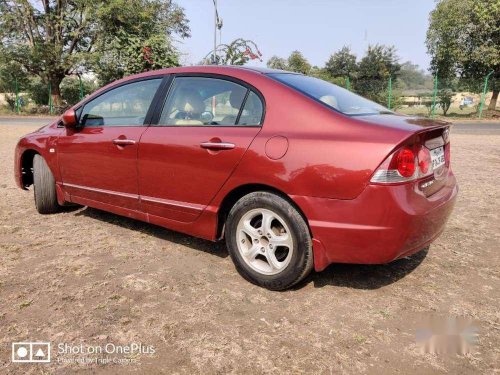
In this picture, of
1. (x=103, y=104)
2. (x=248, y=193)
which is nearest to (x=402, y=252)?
(x=248, y=193)

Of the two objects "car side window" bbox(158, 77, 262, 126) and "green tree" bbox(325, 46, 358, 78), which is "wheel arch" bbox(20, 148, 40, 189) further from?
"green tree" bbox(325, 46, 358, 78)

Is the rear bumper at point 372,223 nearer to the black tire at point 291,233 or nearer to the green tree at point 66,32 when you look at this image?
the black tire at point 291,233

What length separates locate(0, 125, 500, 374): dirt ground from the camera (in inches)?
84.4

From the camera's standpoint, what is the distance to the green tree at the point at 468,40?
81.3 ft

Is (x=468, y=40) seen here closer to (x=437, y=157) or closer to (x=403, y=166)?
(x=437, y=157)

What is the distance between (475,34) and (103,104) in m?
28.7

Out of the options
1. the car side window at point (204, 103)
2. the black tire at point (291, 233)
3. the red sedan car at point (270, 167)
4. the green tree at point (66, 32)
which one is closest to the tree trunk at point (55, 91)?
the green tree at point (66, 32)

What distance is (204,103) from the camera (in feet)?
10.5

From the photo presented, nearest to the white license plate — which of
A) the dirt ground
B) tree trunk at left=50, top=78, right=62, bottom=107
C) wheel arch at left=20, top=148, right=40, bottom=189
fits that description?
the dirt ground

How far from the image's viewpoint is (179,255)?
349 centimetres

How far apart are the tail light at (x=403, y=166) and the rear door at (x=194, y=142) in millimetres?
890

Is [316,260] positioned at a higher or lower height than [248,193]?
lower

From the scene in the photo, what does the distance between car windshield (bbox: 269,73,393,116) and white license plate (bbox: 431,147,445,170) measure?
506 mm

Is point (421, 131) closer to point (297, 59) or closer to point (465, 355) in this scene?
point (465, 355)
